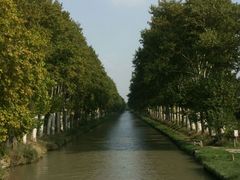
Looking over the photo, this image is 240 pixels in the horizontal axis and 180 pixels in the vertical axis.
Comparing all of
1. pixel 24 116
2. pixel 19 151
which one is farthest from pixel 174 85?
pixel 24 116

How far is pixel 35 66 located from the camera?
29.8 meters

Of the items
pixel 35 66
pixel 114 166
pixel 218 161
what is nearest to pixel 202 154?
pixel 218 161

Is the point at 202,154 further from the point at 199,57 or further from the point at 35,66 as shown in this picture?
the point at 199,57

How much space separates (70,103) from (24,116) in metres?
37.1

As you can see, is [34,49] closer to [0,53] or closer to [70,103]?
[0,53]

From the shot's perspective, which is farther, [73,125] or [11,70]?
[73,125]

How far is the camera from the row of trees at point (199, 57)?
4481 cm

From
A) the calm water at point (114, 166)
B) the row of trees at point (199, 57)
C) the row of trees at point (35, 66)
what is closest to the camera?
the row of trees at point (35, 66)

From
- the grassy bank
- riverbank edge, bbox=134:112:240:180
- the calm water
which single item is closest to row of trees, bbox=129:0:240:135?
riverbank edge, bbox=134:112:240:180

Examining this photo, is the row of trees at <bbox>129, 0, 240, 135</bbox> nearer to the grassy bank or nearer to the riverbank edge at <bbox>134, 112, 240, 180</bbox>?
the riverbank edge at <bbox>134, 112, 240, 180</bbox>

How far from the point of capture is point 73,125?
8388cm

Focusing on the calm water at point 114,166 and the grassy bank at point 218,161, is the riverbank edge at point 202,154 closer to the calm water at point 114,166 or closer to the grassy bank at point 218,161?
the grassy bank at point 218,161

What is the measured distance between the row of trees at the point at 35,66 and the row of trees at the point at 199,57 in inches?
318

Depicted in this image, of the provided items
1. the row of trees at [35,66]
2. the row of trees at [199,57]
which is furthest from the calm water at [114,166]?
the row of trees at [199,57]
